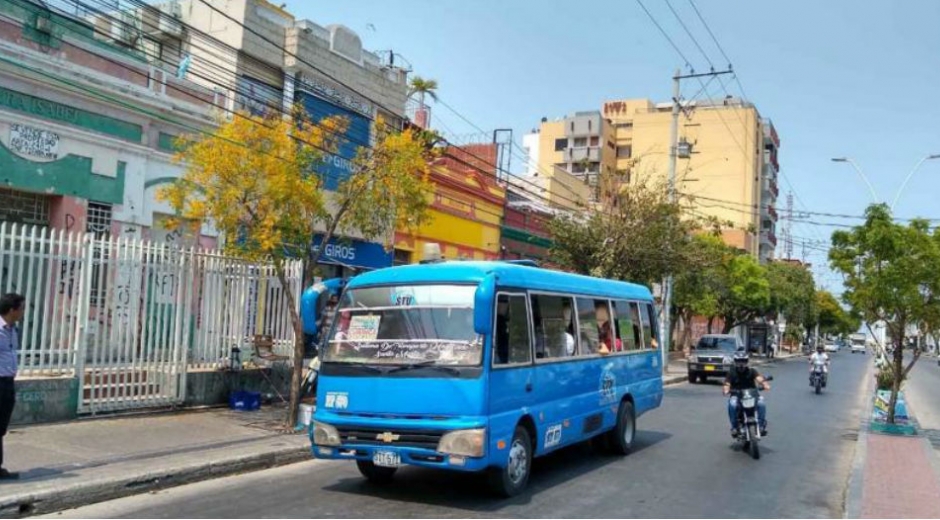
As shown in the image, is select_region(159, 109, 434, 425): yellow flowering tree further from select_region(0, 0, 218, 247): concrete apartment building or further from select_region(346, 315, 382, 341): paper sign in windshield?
select_region(346, 315, 382, 341): paper sign in windshield

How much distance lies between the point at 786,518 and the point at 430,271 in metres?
4.45

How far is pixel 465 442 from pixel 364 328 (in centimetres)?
177

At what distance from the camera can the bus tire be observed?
37.9 ft

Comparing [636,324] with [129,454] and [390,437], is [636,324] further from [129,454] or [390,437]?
[129,454]

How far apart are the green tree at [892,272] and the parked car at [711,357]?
12706 mm

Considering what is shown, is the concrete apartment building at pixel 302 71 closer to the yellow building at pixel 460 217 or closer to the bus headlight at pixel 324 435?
the yellow building at pixel 460 217

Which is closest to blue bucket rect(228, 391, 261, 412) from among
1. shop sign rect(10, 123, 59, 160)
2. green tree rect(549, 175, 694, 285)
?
shop sign rect(10, 123, 59, 160)

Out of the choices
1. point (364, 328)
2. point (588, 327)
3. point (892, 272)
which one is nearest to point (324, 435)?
point (364, 328)

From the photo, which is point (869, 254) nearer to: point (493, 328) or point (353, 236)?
point (493, 328)

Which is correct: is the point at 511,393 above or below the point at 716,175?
below

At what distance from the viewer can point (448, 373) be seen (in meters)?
7.86

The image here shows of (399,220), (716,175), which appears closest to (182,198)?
(399,220)

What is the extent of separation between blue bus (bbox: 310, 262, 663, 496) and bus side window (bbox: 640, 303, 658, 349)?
3.66 m

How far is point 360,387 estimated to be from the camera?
821 centimetres
